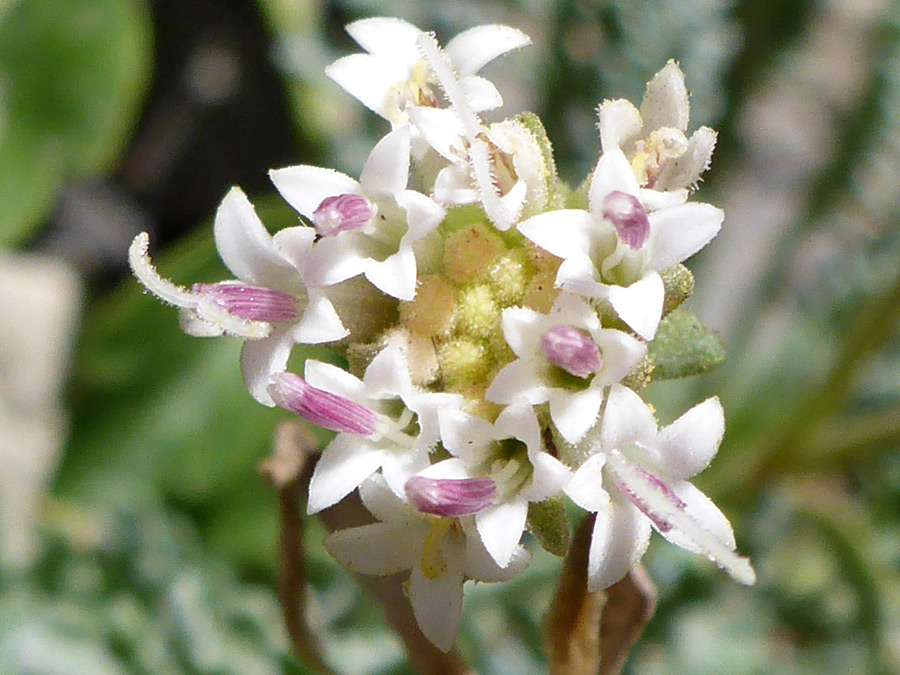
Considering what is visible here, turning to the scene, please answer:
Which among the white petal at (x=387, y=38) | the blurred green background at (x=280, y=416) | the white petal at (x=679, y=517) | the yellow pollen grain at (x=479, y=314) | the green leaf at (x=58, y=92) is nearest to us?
the white petal at (x=679, y=517)

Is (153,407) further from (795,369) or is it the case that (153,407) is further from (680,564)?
(795,369)

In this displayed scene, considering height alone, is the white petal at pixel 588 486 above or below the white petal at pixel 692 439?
below

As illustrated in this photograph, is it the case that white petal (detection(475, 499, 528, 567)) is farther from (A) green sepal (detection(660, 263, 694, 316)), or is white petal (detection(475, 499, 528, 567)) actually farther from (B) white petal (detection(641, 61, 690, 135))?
(B) white petal (detection(641, 61, 690, 135))

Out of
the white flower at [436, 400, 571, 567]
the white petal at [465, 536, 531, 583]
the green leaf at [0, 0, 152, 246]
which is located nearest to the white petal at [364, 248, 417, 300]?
the white flower at [436, 400, 571, 567]

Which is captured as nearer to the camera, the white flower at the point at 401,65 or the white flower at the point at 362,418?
the white flower at the point at 362,418

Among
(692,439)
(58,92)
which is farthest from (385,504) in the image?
(58,92)

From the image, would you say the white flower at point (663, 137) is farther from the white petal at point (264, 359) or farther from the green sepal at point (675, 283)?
the white petal at point (264, 359)

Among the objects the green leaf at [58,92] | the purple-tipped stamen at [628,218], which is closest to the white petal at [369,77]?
the purple-tipped stamen at [628,218]
